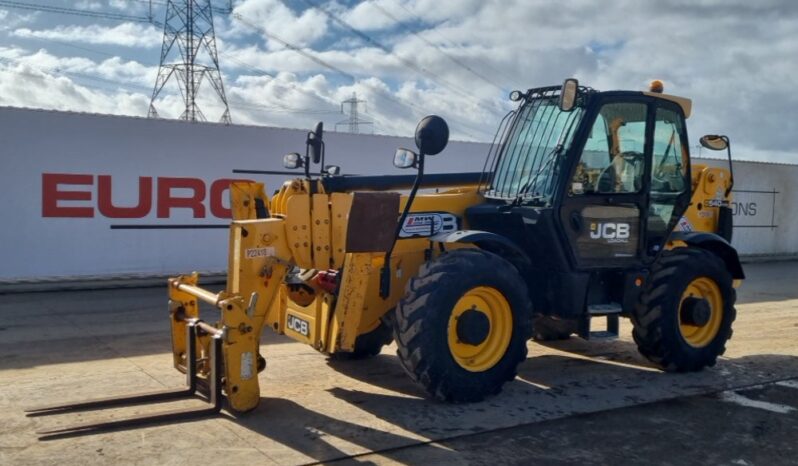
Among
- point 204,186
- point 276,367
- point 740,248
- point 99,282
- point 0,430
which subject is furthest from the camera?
point 740,248

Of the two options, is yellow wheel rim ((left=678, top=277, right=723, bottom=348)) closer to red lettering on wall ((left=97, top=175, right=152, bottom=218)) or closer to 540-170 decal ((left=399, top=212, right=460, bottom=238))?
540-170 decal ((left=399, top=212, right=460, bottom=238))

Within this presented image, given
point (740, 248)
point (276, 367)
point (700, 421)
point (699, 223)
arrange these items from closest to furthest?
point (700, 421) < point (276, 367) < point (699, 223) < point (740, 248)

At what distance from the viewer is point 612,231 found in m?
7.03

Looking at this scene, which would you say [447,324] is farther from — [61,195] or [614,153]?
[61,195]

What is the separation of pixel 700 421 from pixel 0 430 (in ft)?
15.9

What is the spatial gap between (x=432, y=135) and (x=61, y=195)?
8.38m

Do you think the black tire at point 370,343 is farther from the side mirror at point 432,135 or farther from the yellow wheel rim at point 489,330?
the side mirror at point 432,135

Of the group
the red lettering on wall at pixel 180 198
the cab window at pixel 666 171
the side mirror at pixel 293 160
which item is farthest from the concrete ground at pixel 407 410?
the red lettering on wall at pixel 180 198

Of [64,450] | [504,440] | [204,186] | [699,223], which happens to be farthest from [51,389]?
[204,186]

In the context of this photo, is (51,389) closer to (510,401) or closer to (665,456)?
(510,401)

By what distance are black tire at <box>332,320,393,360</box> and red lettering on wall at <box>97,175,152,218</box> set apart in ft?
21.8

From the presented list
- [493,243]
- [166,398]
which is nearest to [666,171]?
[493,243]

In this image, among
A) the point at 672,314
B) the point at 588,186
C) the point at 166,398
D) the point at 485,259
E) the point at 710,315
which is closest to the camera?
the point at 166,398

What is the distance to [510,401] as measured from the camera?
20.4 ft
